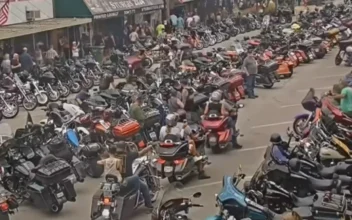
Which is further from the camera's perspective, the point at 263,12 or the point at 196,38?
the point at 263,12

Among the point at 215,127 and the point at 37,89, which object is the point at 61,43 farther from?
the point at 215,127

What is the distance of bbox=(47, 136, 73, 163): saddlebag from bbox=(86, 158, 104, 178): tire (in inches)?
22.9

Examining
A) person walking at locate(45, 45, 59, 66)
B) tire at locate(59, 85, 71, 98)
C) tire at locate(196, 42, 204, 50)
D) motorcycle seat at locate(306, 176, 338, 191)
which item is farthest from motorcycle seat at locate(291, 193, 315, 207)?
tire at locate(196, 42, 204, 50)

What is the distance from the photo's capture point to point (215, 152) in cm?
1539

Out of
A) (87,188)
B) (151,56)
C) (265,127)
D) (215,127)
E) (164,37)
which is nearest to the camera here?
(87,188)

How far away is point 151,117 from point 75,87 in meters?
7.27

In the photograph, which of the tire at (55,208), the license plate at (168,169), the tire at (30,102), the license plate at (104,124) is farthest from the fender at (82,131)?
the tire at (30,102)

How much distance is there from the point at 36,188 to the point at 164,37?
20.7 meters

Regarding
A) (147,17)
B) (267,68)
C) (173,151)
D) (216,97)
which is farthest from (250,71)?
(147,17)

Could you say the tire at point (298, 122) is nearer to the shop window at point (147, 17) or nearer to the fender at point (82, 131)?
the fender at point (82, 131)

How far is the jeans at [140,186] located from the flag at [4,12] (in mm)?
15648

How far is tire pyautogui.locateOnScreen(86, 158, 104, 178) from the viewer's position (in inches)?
540

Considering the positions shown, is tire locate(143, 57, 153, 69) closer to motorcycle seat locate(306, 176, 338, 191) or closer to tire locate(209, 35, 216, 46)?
tire locate(209, 35, 216, 46)

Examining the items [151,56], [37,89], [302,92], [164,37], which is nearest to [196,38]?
[164,37]
